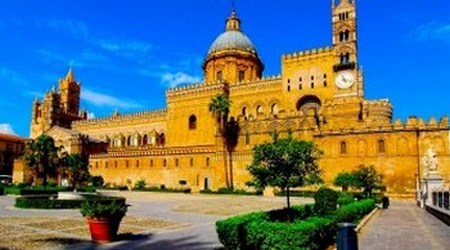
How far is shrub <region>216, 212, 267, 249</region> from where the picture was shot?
10.1m

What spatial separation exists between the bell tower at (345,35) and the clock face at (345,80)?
688 millimetres

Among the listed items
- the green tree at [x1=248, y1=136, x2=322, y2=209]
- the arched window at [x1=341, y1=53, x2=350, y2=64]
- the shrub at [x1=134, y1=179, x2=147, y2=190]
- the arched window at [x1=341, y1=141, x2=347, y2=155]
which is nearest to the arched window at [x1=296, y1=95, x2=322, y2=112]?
the arched window at [x1=341, y1=53, x2=350, y2=64]

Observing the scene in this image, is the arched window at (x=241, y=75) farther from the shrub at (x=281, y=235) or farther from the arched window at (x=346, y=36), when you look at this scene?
the shrub at (x=281, y=235)

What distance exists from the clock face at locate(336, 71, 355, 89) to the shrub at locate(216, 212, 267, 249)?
42031 mm

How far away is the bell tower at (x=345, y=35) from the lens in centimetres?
5088

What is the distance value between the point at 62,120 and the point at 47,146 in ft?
111

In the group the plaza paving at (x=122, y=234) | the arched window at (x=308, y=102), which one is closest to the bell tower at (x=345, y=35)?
the arched window at (x=308, y=102)

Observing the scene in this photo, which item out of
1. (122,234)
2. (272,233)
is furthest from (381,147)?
(272,233)

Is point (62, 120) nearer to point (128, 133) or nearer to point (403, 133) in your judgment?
point (128, 133)

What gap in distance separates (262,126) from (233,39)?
17749mm

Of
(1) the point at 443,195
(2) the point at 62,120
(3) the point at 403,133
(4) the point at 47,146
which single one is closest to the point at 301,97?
(3) the point at 403,133

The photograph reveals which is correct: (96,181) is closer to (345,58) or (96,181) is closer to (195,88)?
(195,88)

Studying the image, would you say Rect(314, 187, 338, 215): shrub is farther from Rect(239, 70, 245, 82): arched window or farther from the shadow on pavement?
Rect(239, 70, 245, 82): arched window

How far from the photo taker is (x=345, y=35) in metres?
52.1
